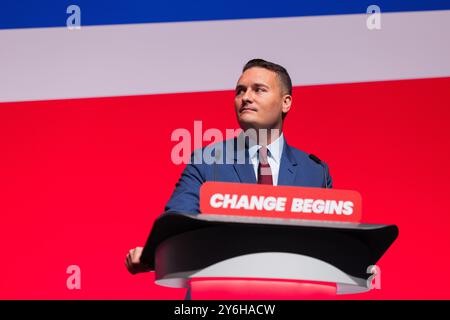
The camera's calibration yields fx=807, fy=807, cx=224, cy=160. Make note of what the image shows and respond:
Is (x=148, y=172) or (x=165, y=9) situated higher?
(x=165, y=9)

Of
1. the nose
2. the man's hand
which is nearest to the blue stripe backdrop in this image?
the nose

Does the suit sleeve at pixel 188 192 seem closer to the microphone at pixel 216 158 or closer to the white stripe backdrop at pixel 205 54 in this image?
the microphone at pixel 216 158

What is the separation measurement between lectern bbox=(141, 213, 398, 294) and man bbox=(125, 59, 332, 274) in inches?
14.9

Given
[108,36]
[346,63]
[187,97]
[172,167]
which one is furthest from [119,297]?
[346,63]

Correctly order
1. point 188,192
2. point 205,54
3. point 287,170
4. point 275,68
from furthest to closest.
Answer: point 205,54, point 275,68, point 287,170, point 188,192

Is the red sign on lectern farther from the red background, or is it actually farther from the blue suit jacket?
the red background

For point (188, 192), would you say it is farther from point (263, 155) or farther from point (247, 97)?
point (247, 97)

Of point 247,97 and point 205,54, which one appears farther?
point 205,54

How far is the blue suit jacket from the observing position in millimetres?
2010

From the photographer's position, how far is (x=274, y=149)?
212 cm

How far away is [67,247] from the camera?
2957 millimetres

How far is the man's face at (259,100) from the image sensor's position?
2.19 m

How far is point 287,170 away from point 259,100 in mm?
257

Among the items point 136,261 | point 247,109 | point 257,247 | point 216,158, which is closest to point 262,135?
point 247,109
